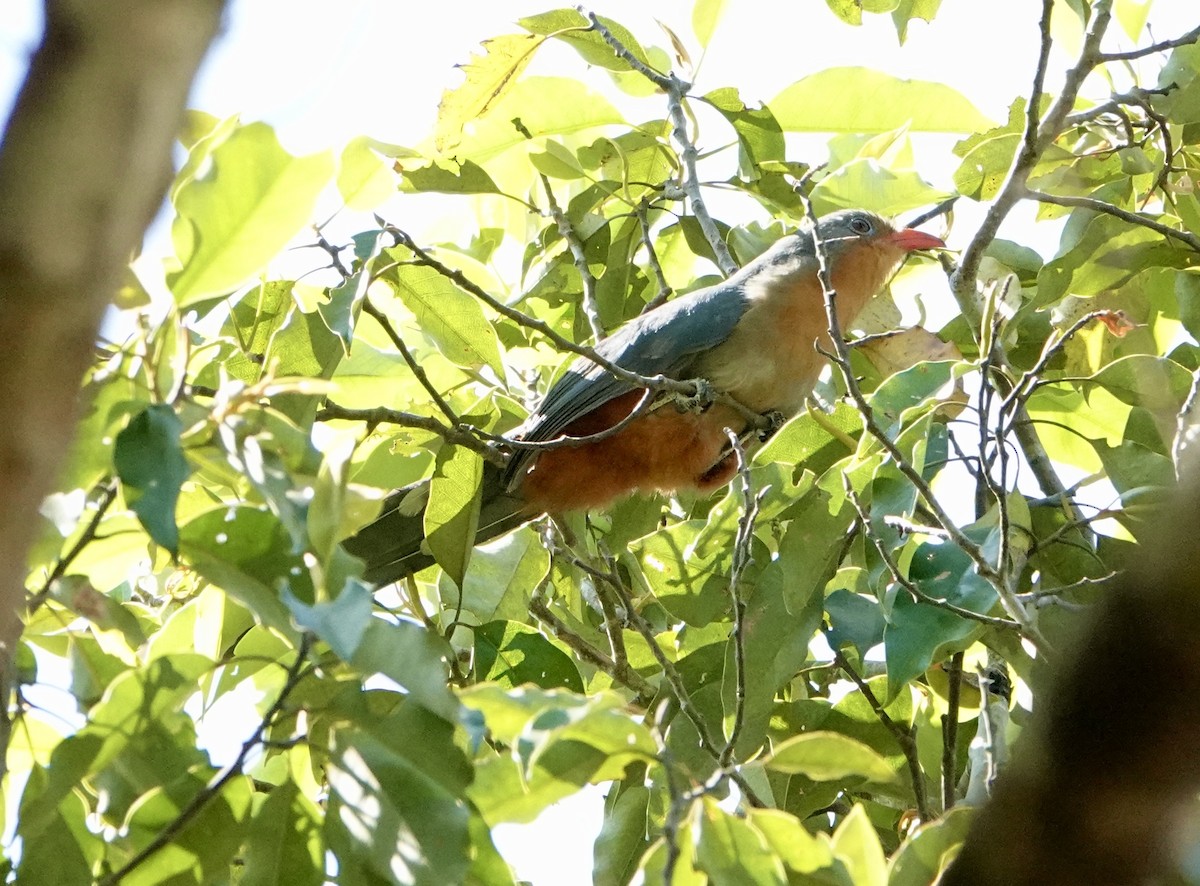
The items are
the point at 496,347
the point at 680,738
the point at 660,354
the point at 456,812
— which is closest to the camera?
the point at 456,812

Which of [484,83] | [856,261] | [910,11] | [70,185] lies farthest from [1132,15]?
[70,185]

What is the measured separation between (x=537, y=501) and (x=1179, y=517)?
11.1 ft

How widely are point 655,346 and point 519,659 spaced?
5.63ft

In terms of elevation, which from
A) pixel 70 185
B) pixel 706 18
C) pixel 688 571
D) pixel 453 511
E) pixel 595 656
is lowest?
pixel 595 656

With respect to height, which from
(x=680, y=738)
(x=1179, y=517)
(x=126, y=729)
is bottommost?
(x=680, y=738)

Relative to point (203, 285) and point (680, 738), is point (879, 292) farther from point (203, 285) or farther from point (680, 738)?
point (203, 285)

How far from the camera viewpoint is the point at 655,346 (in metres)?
4.59

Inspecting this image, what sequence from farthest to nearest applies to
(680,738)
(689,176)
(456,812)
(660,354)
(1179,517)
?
(660,354), (689,176), (680,738), (456,812), (1179,517)

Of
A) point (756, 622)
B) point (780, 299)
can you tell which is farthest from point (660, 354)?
point (756, 622)

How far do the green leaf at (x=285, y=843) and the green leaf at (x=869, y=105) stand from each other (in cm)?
283

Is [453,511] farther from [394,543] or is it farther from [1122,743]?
[1122,743]

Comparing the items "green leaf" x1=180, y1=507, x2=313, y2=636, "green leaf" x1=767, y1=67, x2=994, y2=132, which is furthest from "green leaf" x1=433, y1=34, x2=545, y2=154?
"green leaf" x1=180, y1=507, x2=313, y2=636

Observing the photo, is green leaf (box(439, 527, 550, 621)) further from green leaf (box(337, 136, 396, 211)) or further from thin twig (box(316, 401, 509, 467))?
green leaf (box(337, 136, 396, 211))

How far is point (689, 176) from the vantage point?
4.03 metres
